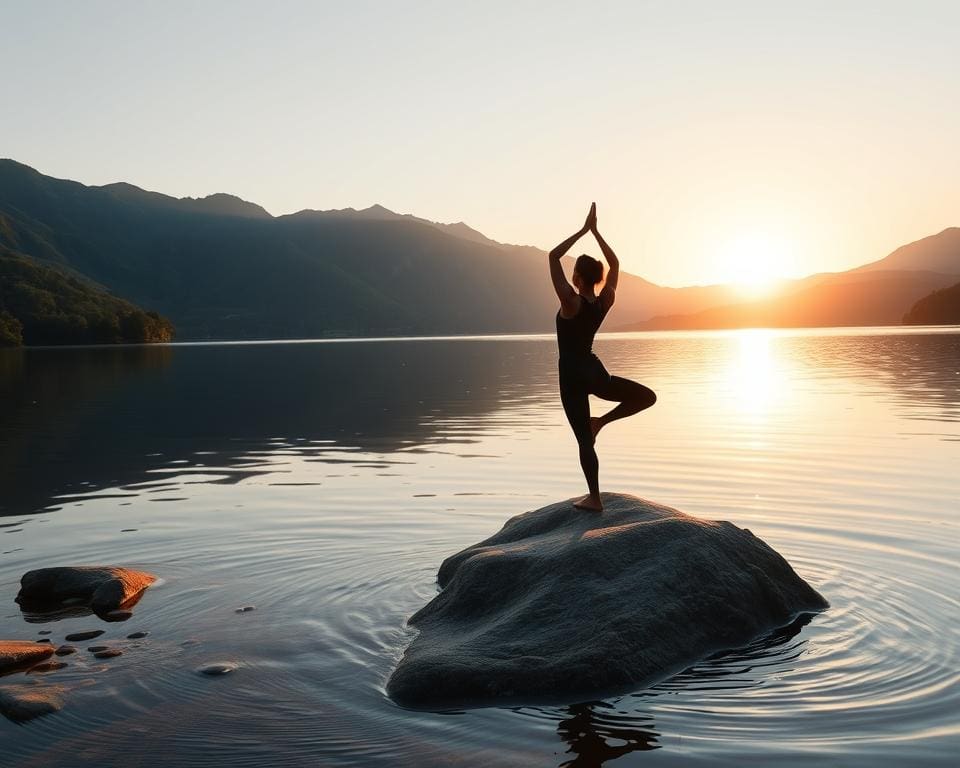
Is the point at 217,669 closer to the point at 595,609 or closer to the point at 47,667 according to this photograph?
the point at 47,667

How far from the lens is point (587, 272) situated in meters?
11.8

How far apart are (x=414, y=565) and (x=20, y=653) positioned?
6.15 metres

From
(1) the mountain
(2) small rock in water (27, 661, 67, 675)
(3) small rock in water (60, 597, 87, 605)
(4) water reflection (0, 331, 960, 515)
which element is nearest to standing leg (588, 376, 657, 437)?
(2) small rock in water (27, 661, 67, 675)

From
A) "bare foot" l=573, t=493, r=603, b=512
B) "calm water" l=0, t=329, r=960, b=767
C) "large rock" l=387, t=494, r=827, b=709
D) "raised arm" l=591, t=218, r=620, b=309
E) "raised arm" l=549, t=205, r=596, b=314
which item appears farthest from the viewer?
"bare foot" l=573, t=493, r=603, b=512

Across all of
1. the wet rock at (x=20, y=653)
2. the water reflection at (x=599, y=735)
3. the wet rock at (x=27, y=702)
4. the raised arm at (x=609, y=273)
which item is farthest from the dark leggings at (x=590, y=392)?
the wet rock at (x=20, y=653)

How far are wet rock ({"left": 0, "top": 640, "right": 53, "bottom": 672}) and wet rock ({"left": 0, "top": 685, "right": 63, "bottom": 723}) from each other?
868 millimetres

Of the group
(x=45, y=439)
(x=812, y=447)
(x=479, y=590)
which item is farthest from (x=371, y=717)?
(x=45, y=439)

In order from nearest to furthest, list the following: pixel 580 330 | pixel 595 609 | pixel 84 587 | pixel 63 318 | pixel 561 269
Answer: pixel 595 609 → pixel 561 269 → pixel 580 330 → pixel 84 587 → pixel 63 318

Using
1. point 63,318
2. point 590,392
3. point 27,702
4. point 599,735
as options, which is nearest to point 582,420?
point 590,392

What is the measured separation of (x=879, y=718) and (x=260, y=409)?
4049 centimetres

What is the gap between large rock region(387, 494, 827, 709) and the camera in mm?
9125

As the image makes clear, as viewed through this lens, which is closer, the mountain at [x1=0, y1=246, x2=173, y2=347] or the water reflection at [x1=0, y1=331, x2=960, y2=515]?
the water reflection at [x1=0, y1=331, x2=960, y2=515]

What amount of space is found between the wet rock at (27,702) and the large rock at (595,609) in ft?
11.1

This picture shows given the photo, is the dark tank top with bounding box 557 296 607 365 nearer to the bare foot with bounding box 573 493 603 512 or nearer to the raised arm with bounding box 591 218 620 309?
the raised arm with bounding box 591 218 620 309
